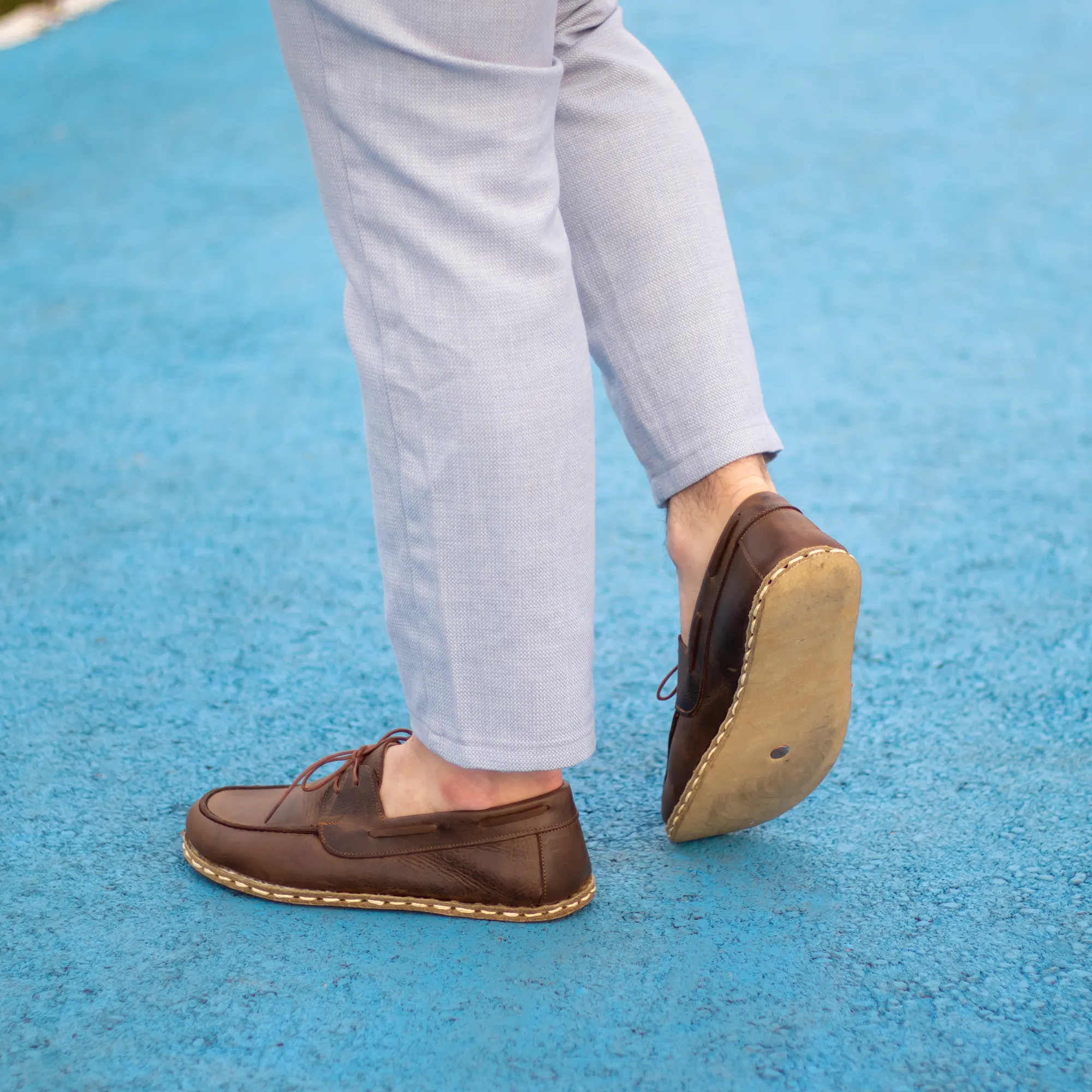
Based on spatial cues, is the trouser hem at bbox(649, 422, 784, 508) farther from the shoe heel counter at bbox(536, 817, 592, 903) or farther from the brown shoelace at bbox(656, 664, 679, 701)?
the shoe heel counter at bbox(536, 817, 592, 903)

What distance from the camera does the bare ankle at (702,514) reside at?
32.4 inches

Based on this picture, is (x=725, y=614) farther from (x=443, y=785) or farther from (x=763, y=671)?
(x=443, y=785)

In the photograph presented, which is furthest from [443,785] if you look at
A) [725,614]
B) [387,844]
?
[725,614]

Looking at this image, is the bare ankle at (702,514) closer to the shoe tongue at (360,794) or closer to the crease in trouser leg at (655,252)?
the crease in trouser leg at (655,252)

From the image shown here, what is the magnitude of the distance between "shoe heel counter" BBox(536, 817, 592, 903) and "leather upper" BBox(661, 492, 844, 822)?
10 centimetres

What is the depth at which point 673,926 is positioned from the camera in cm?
80

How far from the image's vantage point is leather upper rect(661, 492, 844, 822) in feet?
2.53

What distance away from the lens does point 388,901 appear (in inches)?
32.6

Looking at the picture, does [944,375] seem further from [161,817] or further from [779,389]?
[161,817]

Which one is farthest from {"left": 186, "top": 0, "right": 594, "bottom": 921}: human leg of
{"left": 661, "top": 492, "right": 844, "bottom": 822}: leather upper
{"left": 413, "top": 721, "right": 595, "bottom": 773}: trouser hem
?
{"left": 661, "top": 492, "right": 844, "bottom": 822}: leather upper

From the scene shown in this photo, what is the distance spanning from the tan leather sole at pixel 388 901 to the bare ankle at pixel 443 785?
61 mm

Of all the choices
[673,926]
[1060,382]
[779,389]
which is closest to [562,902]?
[673,926]

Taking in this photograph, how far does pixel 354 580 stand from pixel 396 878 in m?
0.52

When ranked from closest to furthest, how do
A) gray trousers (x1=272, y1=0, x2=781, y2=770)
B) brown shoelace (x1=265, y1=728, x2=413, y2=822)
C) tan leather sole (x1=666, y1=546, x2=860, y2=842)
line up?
gray trousers (x1=272, y1=0, x2=781, y2=770) → tan leather sole (x1=666, y1=546, x2=860, y2=842) → brown shoelace (x1=265, y1=728, x2=413, y2=822)
